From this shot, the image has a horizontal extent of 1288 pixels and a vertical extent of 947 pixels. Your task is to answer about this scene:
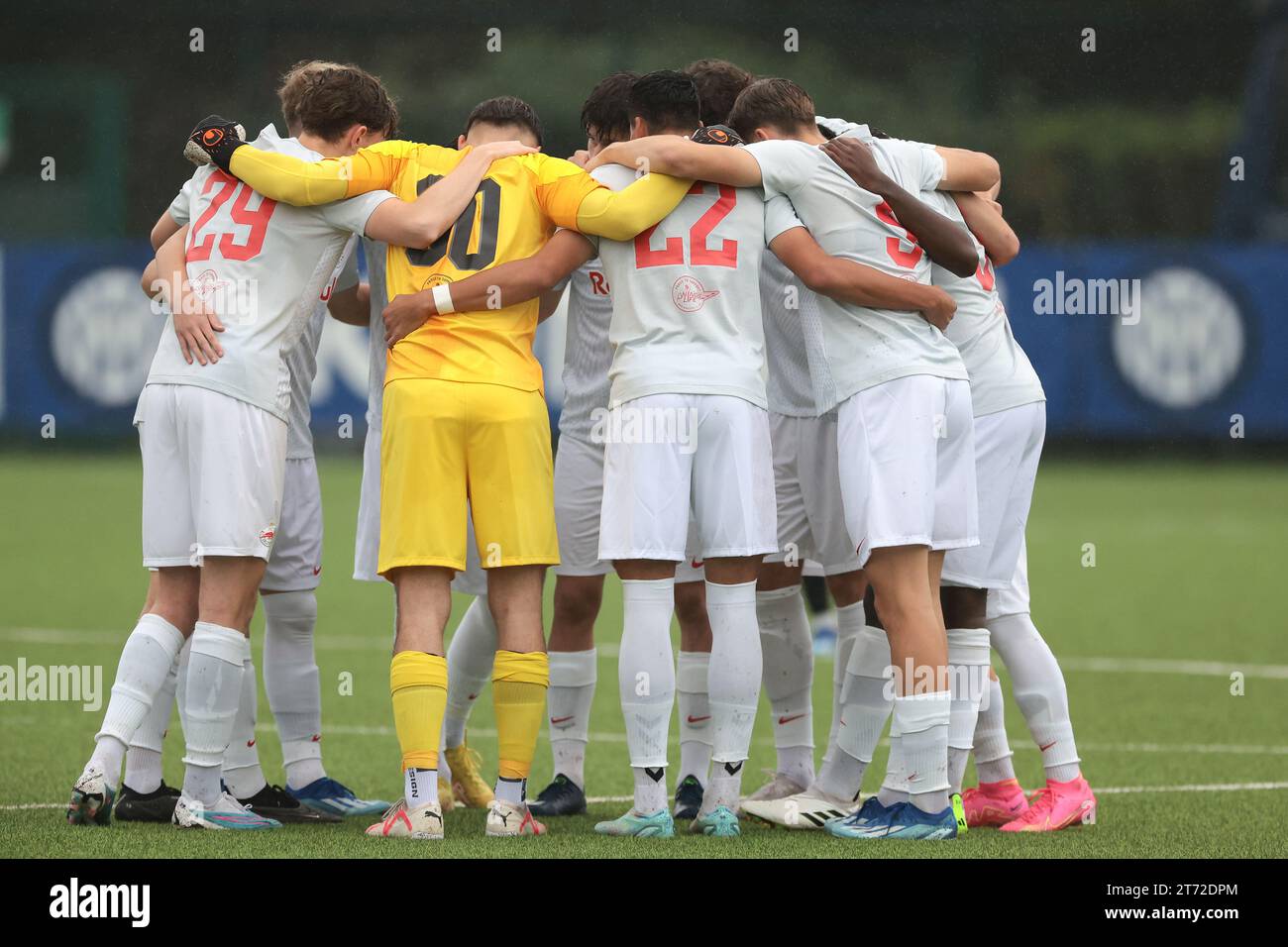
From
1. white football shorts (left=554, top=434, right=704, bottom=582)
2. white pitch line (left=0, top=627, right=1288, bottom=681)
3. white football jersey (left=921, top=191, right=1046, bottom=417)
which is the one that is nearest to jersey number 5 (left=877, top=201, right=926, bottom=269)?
white football jersey (left=921, top=191, right=1046, bottom=417)

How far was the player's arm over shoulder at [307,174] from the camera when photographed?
200 inches

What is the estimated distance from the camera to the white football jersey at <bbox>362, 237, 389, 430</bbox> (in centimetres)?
550

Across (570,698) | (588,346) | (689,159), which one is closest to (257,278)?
(588,346)

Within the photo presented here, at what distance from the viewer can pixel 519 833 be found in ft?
16.5

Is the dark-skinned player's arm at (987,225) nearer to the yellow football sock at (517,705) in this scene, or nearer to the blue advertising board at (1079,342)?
the yellow football sock at (517,705)

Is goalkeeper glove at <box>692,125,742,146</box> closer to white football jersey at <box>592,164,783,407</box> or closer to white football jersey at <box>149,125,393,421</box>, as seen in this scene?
white football jersey at <box>592,164,783,407</box>

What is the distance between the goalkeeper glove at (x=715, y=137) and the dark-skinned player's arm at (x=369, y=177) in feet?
1.70

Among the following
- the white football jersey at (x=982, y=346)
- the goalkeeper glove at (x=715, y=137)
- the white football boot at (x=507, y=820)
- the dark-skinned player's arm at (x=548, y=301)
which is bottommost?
the white football boot at (x=507, y=820)

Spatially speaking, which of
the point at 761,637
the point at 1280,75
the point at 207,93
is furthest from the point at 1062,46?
the point at 761,637

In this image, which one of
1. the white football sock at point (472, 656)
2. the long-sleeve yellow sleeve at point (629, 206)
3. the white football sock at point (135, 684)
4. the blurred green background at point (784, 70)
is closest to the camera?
the long-sleeve yellow sleeve at point (629, 206)

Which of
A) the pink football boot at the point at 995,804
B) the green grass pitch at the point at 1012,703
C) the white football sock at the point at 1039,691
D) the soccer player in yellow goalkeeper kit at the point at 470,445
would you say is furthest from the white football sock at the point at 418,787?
the white football sock at the point at 1039,691

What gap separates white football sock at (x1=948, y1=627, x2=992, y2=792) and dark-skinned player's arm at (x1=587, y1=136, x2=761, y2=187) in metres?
1.47

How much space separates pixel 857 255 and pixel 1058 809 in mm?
1726

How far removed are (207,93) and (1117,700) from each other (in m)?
19.5
